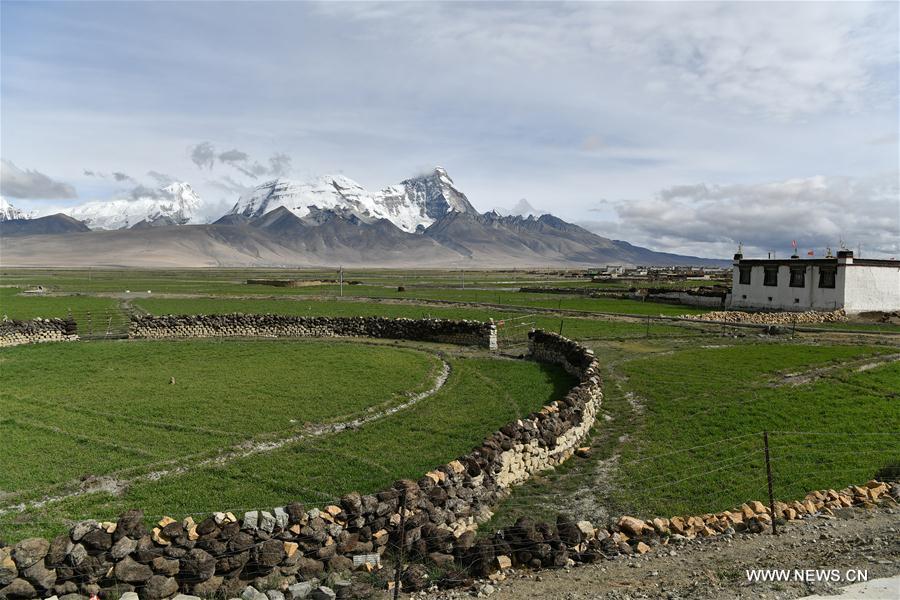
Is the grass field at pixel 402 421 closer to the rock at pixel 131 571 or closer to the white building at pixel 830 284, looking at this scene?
the rock at pixel 131 571

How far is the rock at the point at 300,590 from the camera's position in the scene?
8241mm

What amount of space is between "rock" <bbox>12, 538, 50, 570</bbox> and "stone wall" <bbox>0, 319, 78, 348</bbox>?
33.7 m

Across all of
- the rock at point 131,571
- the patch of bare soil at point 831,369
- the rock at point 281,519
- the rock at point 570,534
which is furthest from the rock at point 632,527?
the patch of bare soil at point 831,369

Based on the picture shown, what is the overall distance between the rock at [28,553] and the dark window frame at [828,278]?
201ft

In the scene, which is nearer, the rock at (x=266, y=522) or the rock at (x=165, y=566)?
the rock at (x=165, y=566)

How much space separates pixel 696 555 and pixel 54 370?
92.3ft

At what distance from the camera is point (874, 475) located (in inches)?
496

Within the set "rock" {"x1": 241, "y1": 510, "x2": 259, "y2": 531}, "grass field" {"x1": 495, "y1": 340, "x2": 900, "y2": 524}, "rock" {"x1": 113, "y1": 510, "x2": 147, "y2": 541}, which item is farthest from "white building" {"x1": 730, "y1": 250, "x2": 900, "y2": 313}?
"rock" {"x1": 113, "y1": 510, "x2": 147, "y2": 541}

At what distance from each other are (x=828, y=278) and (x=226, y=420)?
183 ft

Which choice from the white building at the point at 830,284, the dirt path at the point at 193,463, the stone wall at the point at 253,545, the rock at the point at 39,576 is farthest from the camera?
the white building at the point at 830,284

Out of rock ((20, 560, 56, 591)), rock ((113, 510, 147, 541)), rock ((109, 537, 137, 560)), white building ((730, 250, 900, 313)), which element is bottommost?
rock ((20, 560, 56, 591))

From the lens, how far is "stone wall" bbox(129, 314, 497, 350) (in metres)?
38.6

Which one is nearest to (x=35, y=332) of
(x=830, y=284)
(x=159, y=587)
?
(x=159, y=587)

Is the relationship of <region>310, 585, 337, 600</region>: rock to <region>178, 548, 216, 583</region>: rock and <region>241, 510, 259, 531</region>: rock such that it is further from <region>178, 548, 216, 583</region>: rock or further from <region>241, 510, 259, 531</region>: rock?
<region>178, 548, 216, 583</region>: rock
